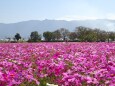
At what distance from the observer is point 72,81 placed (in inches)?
165

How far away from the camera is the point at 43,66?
6023 millimetres

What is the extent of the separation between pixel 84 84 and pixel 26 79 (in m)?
0.76

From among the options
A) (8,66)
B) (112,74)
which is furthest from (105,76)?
(8,66)

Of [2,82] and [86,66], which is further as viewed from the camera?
[86,66]

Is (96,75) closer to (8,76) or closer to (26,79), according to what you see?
(26,79)

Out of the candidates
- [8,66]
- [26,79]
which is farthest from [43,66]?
[26,79]

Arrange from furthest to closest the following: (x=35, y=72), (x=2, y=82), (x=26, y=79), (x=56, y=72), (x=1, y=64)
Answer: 1. (x=1, y=64)
2. (x=35, y=72)
3. (x=56, y=72)
4. (x=26, y=79)
5. (x=2, y=82)

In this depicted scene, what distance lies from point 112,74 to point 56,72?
3.29 feet

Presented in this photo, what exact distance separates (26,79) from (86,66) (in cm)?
165

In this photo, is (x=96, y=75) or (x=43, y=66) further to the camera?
(x=43, y=66)

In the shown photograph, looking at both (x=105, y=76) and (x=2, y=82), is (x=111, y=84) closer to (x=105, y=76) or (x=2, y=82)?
(x=105, y=76)

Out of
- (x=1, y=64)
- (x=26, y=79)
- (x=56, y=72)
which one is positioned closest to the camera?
(x=26, y=79)

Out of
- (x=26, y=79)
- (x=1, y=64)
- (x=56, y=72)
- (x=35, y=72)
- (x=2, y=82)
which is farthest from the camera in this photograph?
(x=1, y=64)

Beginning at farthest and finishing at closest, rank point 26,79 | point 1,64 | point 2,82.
Answer: point 1,64
point 26,79
point 2,82
